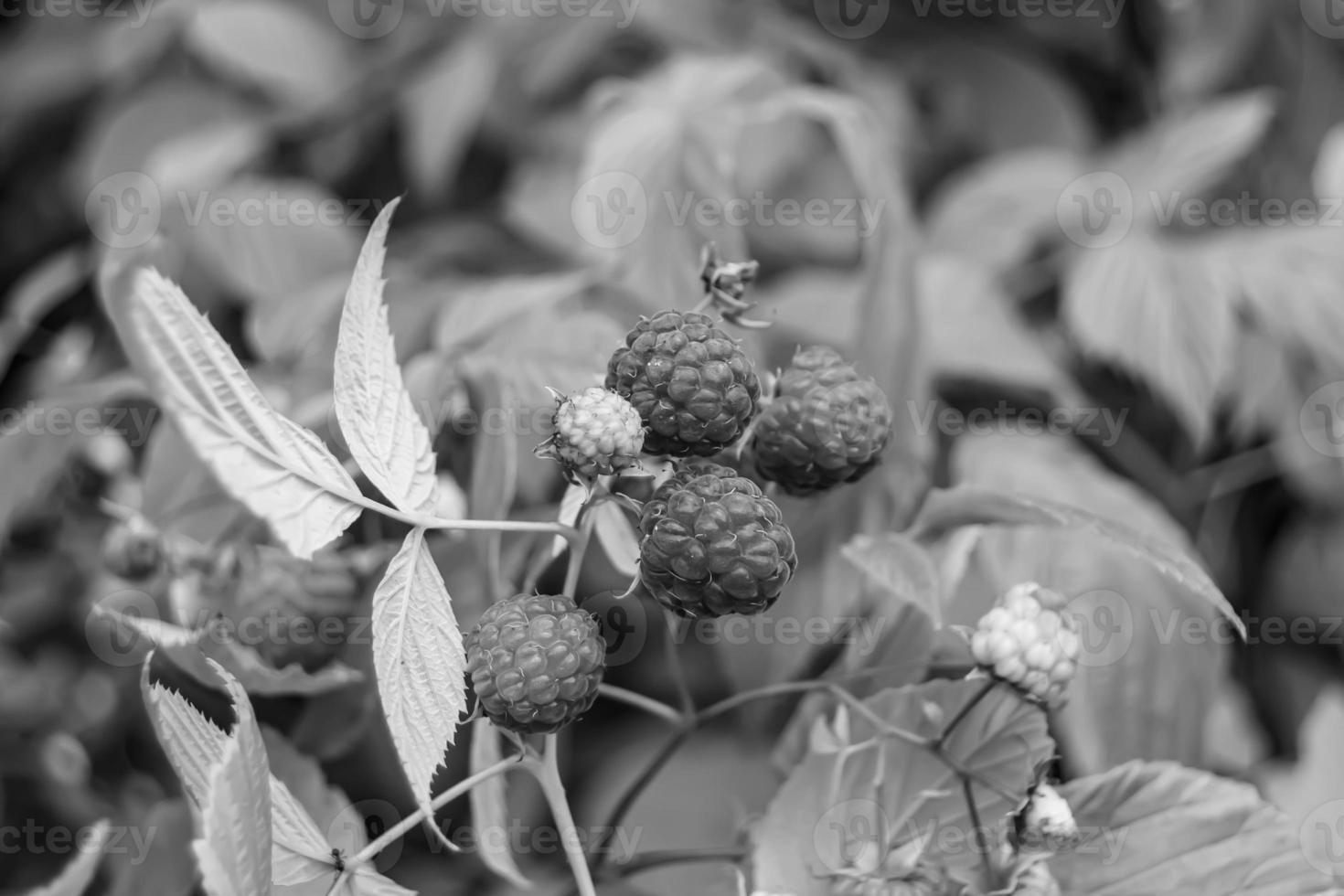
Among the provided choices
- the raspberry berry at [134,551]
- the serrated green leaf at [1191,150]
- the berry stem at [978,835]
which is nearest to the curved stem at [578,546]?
the berry stem at [978,835]

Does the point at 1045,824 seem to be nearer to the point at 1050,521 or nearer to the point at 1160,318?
the point at 1050,521

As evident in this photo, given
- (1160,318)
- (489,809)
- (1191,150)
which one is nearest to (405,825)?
(489,809)

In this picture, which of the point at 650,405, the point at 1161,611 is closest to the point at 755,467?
the point at 650,405

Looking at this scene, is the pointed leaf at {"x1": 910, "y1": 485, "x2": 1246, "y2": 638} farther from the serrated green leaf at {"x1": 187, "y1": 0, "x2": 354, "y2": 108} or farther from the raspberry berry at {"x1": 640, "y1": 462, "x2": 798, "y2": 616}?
the serrated green leaf at {"x1": 187, "y1": 0, "x2": 354, "y2": 108}

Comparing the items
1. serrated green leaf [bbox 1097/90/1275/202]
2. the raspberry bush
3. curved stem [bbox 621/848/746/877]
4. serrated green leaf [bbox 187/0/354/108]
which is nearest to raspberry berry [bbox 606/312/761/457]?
the raspberry bush

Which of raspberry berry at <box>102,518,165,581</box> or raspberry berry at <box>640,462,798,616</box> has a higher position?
raspberry berry at <box>640,462,798,616</box>
